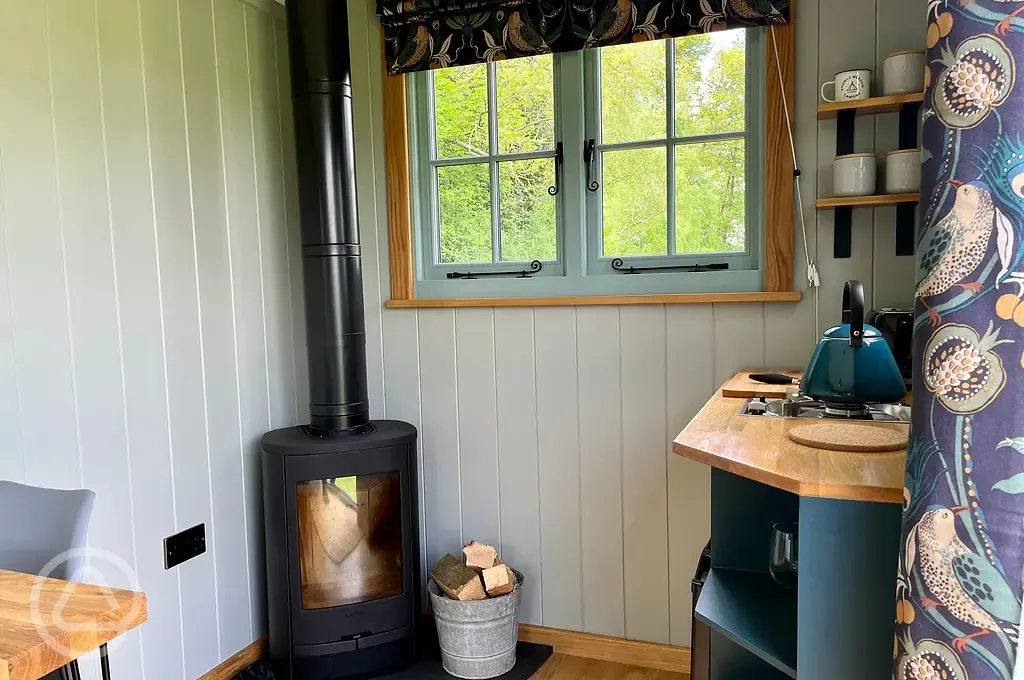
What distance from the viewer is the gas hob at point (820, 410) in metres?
1.52

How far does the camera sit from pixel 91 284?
1.92 m

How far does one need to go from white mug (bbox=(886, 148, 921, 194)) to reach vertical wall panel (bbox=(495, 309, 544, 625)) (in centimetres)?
106

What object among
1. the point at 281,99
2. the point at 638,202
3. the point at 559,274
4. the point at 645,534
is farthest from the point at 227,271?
the point at 645,534

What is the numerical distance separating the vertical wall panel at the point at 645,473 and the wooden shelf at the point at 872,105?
69 cm

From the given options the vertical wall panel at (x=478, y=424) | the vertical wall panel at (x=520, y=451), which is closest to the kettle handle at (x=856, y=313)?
the vertical wall panel at (x=520, y=451)

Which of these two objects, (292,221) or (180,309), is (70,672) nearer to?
(180,309)

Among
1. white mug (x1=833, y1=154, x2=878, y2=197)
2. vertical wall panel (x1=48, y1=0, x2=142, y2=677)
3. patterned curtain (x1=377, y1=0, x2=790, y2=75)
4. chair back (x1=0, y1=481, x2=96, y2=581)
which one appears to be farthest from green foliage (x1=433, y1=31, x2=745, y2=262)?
chair back (x1=0, y1=481, x2=96, y2=581)

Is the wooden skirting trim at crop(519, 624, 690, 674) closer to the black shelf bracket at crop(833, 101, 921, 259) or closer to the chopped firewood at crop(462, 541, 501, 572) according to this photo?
the chopped firewood at crop(462, 541, 501, 572)

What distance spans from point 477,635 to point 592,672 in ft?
1.23

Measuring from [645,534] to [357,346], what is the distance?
3.40 feet

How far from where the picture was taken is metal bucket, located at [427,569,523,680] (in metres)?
2.29

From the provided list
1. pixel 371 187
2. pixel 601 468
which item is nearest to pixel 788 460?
pixel 601 468

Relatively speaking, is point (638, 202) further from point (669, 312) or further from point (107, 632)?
point (107, 632)

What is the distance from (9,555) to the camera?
56.1 inches
